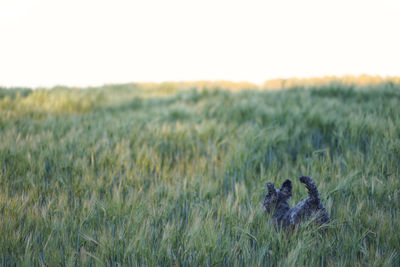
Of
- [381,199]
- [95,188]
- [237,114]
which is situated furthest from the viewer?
[237,114]

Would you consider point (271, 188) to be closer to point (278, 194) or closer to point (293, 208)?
point (278, 194)

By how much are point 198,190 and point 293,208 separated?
2.31 feet

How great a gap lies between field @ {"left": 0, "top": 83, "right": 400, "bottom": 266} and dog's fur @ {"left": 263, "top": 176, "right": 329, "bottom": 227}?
0.06 meters

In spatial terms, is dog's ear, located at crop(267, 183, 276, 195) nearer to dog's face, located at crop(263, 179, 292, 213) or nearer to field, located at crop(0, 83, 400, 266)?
dog's face, located at crop(263, 179, 292, 213)

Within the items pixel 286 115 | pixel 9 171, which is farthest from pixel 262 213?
pixel 286 115

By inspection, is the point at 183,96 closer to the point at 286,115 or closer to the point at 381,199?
the point at 286,115

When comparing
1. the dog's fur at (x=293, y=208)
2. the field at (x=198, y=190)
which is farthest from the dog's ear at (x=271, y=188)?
the field at (x=198, y=190)

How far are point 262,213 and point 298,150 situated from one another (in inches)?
54.9

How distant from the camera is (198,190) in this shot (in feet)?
6.40

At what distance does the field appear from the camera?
4.24 ft

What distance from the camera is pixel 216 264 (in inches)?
48.4

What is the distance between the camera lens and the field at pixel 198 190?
129 cm

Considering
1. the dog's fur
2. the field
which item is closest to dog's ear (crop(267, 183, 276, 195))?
the dog's fur

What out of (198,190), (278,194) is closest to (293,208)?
(278,194)
